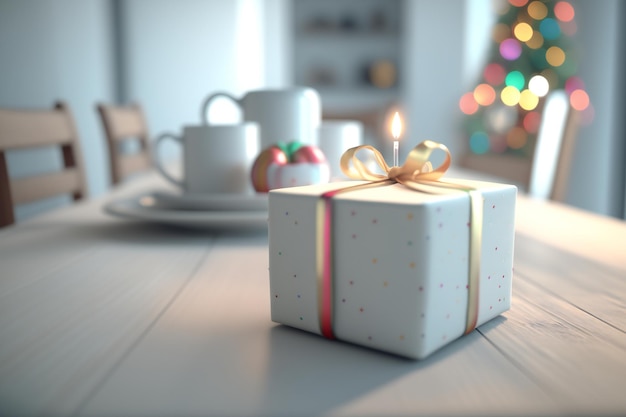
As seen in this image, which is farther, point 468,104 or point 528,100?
point 468,104

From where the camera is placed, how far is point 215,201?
74 centimetres

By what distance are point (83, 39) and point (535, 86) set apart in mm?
2759

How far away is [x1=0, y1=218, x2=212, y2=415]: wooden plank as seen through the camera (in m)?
0.30

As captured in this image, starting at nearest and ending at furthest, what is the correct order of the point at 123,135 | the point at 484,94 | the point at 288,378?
the point at 288,378 < the point at 123,135 < the point at 484,94

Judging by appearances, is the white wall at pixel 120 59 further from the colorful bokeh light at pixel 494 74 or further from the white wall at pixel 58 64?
the colorful bokeh light at pixel 494 74

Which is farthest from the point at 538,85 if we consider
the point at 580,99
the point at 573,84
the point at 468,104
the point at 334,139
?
the point at 334,139

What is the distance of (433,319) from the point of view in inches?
13.2

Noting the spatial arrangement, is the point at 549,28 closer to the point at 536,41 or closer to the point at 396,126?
the point at 536,41

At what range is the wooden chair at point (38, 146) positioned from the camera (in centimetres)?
96

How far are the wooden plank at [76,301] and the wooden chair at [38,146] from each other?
212 millimetres

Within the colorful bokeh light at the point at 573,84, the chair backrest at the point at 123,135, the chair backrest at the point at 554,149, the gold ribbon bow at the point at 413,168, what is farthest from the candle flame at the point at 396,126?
the colorful bokeh light at the point at 573,84

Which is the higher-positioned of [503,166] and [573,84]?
[573,84]

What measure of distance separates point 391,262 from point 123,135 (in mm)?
1626

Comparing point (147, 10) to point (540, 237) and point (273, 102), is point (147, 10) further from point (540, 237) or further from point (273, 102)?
point (540, 237)
